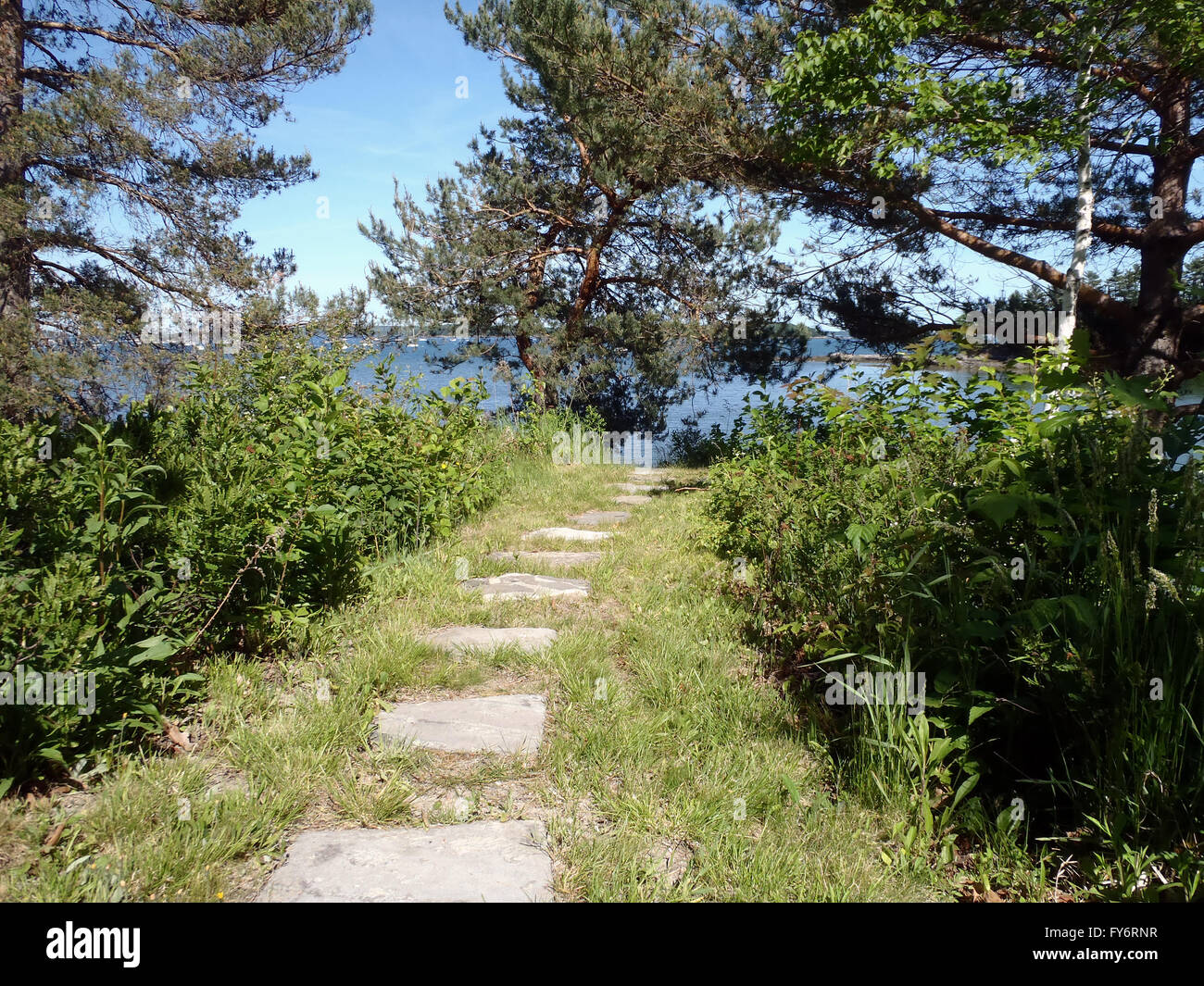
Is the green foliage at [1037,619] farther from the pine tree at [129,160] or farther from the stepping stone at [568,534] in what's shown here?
the pine tree at [129,160]

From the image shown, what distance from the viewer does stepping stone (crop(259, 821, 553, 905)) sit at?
167 cm

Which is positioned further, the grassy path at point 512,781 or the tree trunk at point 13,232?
the tree trunk at point 13,232

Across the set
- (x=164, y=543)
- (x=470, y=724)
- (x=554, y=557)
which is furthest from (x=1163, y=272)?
(x=164, y=543)

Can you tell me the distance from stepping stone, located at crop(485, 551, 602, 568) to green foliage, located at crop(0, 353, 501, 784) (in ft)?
2.67

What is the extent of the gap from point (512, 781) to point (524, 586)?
1.89 meters

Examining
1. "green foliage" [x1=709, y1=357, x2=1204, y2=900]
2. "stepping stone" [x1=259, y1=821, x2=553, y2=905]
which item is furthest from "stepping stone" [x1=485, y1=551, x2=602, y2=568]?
"stepping stone" [x1=259, y1=821, x2=553, y2=905]

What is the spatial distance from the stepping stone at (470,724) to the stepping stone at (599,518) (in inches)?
130

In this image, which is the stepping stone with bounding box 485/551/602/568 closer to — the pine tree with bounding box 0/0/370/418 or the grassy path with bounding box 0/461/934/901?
the grassy path with bounding box 0/461/934/901

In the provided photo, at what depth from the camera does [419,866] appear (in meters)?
1.78

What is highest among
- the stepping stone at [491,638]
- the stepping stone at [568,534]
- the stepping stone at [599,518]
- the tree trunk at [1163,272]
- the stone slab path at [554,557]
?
the tree trunk at [1163,272]

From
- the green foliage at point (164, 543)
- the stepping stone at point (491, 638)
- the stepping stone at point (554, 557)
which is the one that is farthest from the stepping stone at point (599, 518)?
the stepping stone at point (491, 638)

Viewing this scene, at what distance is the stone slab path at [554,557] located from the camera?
459 cm

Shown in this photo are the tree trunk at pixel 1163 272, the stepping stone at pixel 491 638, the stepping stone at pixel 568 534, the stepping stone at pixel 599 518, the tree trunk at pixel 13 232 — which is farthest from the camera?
the tree trunk at pixel 1163 272

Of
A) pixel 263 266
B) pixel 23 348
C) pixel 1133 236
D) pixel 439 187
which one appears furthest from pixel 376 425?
pixel 1133 236
